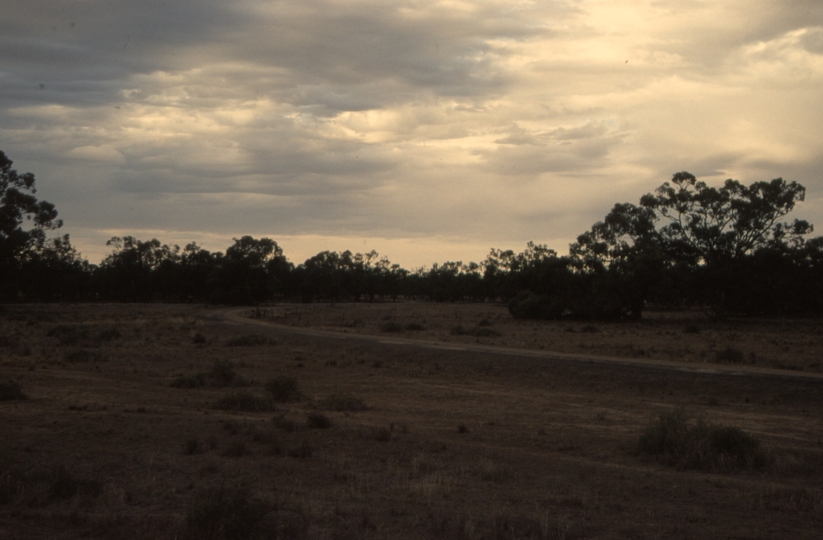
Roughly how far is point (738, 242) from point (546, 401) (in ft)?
183

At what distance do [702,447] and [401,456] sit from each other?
5812mm

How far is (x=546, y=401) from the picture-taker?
2114cm

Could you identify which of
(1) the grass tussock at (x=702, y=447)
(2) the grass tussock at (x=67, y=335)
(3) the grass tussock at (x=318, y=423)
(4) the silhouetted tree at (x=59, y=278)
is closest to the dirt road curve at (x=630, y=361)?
(1) the grass tussock at (x=702, y=447)

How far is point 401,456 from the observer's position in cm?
1302

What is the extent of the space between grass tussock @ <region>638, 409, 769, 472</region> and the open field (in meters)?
0.06

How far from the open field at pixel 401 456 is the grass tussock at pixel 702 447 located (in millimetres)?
57

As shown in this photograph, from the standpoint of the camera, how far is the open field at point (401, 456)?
29.4 ft

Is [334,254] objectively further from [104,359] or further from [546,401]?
[546,401]

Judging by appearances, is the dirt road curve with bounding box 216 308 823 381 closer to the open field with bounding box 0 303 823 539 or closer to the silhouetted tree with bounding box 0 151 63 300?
the open field with bounding box 0 303 823 539

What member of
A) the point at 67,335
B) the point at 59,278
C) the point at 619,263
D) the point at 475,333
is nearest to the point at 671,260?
the point at 619,263

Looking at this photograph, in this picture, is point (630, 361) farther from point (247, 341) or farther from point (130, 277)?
point (130, 277)

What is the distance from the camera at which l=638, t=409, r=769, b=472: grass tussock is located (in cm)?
1268

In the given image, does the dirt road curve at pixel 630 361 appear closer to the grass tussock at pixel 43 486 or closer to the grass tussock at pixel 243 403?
the grass tussock at pixel 243 403

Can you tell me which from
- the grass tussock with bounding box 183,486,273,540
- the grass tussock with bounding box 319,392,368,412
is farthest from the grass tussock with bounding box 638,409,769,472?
the grass tussock with bounding box 183,486,273,540
